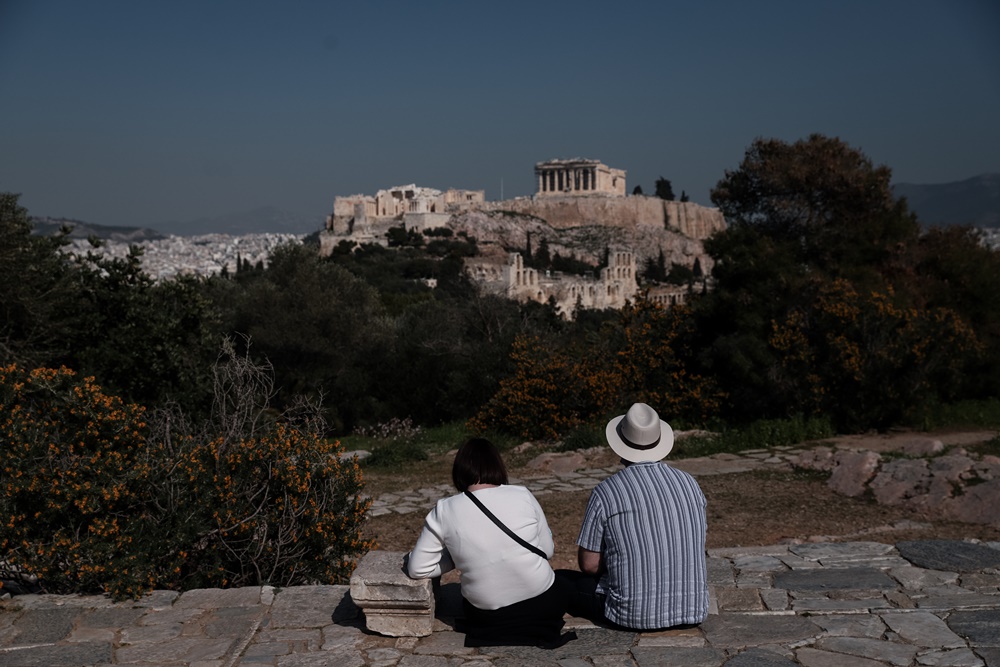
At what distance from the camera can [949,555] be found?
5051 millimetres

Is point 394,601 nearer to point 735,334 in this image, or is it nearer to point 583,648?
point 583,648

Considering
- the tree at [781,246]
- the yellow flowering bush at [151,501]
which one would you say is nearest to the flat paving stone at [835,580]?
the yellow flowering bush at [151,501]

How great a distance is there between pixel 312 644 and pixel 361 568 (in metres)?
0.39

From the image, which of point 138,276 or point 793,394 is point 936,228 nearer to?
point 793,394

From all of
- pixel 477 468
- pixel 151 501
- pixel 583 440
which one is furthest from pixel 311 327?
pixel 477 468

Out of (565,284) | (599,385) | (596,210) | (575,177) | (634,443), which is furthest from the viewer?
(575,177)

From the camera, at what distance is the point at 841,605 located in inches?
169

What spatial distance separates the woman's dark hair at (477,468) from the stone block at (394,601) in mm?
520

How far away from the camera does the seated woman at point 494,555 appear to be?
12.4ft

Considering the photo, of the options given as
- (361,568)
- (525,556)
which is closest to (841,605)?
(525,556)

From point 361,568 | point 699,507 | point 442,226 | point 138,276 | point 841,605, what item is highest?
point 442,226

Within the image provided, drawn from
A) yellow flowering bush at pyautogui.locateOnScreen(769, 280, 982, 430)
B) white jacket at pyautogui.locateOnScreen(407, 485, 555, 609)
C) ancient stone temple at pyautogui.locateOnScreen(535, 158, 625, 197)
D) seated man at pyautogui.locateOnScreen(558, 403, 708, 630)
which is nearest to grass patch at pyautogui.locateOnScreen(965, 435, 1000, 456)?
yellow flowering bush at pyautogui.locateOnScreen(769, 280, 982, 430)

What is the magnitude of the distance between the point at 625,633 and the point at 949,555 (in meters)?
2.30

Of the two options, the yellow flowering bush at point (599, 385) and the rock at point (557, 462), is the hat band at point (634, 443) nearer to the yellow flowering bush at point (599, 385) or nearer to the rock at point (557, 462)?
the rock at point (557, 462)
